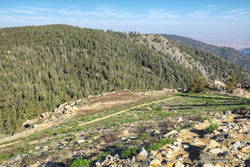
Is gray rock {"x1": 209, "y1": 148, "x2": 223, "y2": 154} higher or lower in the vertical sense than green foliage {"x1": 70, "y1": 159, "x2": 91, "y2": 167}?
higher

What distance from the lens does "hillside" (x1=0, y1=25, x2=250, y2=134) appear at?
90.8 metres

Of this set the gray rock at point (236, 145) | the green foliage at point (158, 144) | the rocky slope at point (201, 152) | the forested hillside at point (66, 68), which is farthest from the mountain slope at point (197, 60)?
the green foliage at point (158, 144)

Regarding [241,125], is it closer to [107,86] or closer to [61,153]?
[61,153]

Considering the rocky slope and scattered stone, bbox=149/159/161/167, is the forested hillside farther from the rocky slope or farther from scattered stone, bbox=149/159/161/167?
scattered stone, bbox=149/159/161/167

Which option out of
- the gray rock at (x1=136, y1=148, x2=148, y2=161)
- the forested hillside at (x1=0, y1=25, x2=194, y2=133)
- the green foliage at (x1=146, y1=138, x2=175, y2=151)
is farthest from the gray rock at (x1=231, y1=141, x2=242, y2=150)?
the forested hillside at (x1=0, y1=25, x2=194, y2=133)

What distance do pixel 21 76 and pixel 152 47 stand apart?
117577 mm

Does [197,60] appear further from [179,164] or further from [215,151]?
[179,164]

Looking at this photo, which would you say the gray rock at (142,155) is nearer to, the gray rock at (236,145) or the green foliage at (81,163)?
the green foliage at (81,163)

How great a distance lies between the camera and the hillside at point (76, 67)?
298ft

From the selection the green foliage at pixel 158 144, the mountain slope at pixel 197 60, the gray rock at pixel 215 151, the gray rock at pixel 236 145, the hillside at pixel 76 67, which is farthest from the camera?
the mountain slope at pixel 197 60

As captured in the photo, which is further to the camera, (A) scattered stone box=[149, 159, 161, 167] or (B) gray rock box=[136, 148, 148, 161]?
(B) gray rock box=[136, 148, 148, 161]

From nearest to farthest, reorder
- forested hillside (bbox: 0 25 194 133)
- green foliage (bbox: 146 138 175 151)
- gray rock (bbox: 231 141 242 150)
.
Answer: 1. gray rock (bbox: 231 141 242 150)
2. green foliage (bbox: 146 138 175 151)
3. forested hillside (bbox: 0 25 194 133)

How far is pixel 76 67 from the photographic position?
131m

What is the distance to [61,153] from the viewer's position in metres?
10.0
